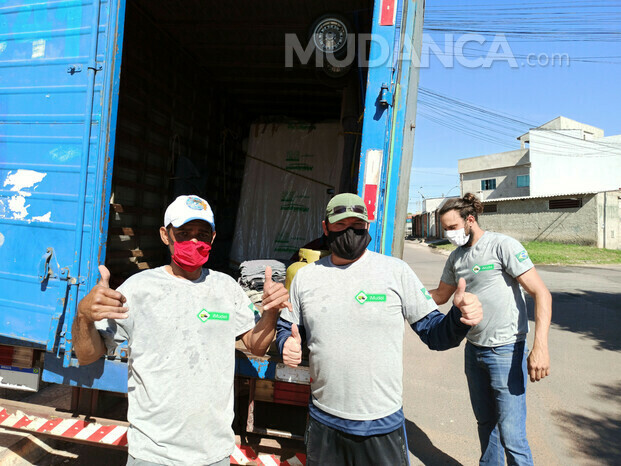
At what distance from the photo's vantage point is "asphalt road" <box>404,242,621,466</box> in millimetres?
3275

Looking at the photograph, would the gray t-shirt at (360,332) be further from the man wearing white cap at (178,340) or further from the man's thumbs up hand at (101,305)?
the man's thumbs up hand at (101,305)

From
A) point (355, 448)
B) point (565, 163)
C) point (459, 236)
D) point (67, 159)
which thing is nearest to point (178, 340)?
point (355, 448)

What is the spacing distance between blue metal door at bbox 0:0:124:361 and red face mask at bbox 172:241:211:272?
3.43 feet

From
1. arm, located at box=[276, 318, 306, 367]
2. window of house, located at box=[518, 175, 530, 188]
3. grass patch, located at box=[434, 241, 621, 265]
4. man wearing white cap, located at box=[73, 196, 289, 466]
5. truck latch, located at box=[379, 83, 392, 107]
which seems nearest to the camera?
man wearing white cap, located at box=[73, 196, 289, 466]

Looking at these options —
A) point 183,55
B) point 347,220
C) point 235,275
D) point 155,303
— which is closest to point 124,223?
point 235,275

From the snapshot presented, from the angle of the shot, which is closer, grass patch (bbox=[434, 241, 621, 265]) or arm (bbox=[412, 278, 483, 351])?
arm (bbox=[412, 278, 483, 351])

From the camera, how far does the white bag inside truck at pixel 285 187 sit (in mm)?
5656

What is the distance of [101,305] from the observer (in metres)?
1.53

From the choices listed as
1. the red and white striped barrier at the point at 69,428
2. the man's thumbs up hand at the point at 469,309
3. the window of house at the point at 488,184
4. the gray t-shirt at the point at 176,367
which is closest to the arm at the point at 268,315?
the gray t-shirt at the point at 176,367

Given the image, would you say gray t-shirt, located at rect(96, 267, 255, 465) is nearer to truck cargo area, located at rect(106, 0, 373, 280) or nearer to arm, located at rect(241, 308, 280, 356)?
arm, located at rect(241, 308, 280, 356)

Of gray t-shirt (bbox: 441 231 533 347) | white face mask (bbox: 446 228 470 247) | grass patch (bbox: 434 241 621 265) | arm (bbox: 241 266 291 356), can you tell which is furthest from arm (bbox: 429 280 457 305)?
grass patch (bbox: 434 241 621 265)

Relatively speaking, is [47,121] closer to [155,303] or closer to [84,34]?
[84,34]

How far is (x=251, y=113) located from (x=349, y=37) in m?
2.96

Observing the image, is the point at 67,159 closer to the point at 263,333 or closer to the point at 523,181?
the point at 263,333
